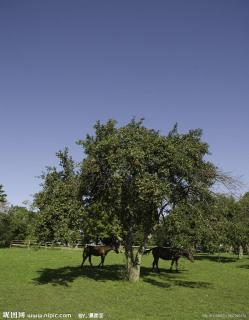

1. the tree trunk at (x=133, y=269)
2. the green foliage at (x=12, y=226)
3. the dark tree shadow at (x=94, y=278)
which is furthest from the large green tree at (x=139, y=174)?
the green foliage at (x=12, y=226)

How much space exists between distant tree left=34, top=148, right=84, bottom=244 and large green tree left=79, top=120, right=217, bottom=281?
122cm

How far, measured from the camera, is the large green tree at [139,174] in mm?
22344

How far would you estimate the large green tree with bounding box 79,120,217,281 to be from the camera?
22344 mm

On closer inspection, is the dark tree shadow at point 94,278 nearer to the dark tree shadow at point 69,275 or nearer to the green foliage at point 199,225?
the dark tree shadow at point 69,275

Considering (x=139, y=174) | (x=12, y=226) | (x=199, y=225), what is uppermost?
(x=12, y=226)

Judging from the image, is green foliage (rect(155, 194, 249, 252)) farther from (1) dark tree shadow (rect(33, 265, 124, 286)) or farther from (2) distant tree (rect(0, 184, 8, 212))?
(2) distant tree (rect(0, 184, 8, 212))

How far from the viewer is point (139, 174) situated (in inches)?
877

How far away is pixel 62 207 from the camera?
2277cm

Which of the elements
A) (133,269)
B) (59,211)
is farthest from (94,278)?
(59,211)

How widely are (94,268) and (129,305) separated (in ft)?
55.9

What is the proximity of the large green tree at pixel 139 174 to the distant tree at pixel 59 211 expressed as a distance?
122 centimetres

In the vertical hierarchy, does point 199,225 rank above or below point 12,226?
below

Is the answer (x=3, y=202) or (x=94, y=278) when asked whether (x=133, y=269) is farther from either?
(x=3, y=202)

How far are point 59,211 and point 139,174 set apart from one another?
16.2 ft
